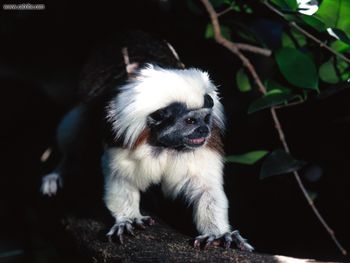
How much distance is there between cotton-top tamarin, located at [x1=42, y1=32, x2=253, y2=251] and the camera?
299cm

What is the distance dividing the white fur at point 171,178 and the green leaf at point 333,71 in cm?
84

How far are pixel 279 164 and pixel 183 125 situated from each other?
69 cm

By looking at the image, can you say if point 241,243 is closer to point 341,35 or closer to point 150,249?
point 150,249

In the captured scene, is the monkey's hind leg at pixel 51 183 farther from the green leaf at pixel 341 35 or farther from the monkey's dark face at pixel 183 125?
the green leaf at pixel 341 35

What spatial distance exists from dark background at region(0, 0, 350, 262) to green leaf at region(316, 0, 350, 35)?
453mm

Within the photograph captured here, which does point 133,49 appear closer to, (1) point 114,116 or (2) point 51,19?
(1) point 114,116

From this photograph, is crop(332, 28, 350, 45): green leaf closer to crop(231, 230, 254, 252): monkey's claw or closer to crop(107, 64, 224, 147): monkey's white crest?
crop(107, 64, 224, 147): monkey's white crest

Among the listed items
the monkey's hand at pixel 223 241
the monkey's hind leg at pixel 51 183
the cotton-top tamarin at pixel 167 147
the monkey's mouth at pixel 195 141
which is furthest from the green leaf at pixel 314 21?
the monkey's hind leg at pixel 51 183

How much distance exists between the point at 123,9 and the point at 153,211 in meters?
2.63

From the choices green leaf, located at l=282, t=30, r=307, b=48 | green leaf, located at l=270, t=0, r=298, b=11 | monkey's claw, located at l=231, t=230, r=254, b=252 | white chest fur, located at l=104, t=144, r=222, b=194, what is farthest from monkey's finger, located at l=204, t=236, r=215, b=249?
green leaf, located at l=282, t=30, r=307, b=48

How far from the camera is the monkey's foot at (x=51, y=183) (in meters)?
4.05

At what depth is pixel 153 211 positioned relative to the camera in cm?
357

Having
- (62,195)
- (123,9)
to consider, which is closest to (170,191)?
(62,195)

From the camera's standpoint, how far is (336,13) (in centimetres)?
329
